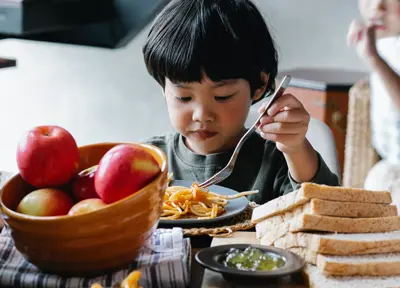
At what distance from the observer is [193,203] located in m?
1.12

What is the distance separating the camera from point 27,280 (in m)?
0.79

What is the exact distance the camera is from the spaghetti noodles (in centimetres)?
108

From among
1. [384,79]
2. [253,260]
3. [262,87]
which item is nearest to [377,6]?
[384,79]

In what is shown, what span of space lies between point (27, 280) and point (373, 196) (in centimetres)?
51

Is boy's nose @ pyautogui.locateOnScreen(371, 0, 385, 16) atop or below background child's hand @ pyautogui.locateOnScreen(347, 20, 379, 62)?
atop

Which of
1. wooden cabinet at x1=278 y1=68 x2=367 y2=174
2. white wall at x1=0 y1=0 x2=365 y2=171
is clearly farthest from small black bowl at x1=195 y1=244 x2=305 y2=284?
wooden cabinet at x1=278 y1=68 x2=367 y2=174

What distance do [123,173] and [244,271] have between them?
0.62ft

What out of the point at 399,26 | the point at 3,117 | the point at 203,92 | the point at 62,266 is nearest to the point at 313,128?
the point at 203,92

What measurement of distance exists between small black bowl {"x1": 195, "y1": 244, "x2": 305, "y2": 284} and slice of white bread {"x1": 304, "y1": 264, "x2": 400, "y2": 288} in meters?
0.03

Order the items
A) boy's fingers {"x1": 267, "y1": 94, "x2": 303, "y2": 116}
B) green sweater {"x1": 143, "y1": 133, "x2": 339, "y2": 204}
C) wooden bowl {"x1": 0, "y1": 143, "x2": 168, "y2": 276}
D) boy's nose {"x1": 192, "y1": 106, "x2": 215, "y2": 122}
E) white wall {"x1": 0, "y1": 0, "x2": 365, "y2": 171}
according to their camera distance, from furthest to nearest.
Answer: white wall {"x1": 0, "y1": 0, "x2": 365, "y2": 171} < green sweater {"x1": 143, "y1": 133, "x2": 339, "y2": 204} < boy's nose {"x1": 192, "y1": 106, "x2": 215, "y2": 122} < boy's fingers {"x1": 267, "y1": 94, "x2": 303, "y2": 116} < wooden bowl {"x1": 0, "y1": 143, "x2": 168, "y2": 276}

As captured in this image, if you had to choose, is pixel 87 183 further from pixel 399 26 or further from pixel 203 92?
pixel 399 26

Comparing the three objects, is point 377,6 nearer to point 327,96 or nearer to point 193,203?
point 327,96

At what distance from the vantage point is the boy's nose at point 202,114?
1367 millimetres

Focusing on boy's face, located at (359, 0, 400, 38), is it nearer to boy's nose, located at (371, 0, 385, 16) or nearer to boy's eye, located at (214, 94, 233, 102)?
boy's nose, located at (371, 0, 385, 16)
